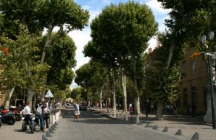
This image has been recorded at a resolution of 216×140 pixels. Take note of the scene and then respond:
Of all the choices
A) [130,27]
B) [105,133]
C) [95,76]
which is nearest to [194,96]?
[130,27]

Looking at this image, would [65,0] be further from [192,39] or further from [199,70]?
[199,70]

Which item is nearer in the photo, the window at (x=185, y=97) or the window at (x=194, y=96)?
the window at (x=194, y=96)

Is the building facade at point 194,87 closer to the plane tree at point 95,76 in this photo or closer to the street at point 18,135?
the plane tree at point 95,76

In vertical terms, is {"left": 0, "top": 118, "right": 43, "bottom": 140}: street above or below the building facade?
below

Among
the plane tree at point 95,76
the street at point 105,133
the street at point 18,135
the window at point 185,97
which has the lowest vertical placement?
the street at point 105,133

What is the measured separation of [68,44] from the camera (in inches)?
1807

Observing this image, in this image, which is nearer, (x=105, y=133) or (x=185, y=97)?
(x=105, y=133)

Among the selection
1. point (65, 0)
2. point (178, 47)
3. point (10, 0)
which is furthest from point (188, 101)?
point (10, 0)

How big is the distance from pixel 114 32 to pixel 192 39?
34.5 feet

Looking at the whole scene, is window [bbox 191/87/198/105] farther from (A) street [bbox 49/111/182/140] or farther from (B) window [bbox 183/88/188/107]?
(A) street [bbox 49/111/182/140]

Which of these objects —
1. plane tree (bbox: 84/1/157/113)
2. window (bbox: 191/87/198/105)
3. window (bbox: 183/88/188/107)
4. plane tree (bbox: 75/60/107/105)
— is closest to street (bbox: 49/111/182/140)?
plane tree (bbox: 84/1/157/113)

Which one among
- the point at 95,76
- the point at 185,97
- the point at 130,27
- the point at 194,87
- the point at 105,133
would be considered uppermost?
the point at 130,27

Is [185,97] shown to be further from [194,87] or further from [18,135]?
[18,135]

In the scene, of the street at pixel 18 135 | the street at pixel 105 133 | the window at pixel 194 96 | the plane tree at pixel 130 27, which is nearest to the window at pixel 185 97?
the window at pixel 194 96
